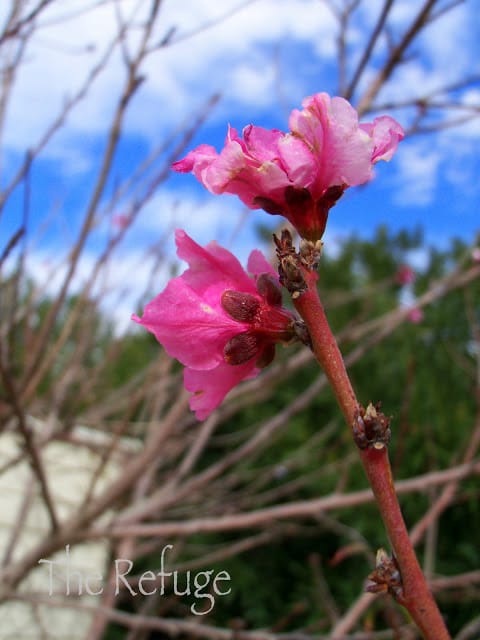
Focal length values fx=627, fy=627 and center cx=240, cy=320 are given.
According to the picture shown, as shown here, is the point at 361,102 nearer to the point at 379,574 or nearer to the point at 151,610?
the point at 379,574

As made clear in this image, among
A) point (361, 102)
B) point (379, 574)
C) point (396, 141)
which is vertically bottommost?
point (379, 574)

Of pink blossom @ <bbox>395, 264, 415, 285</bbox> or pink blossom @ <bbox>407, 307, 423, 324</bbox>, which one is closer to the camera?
pink blossom @ <bbox>407, 307, 423, 324</bbox>

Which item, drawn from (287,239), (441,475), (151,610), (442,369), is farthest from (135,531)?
(442,369)

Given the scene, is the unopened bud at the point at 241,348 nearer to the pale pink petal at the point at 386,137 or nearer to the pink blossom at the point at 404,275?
the pale pink petal at the point at 386,137

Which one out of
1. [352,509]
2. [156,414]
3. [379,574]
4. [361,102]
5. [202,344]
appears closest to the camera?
[379,574]

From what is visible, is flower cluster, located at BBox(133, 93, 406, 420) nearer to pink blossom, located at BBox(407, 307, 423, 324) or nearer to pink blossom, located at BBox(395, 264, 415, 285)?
pink blossom, located at BBox(407, 307, 423, 324)

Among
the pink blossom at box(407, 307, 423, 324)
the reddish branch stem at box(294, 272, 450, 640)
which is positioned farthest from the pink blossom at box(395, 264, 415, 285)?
the reddish branch stem at box(294, 272, 450, 640)
